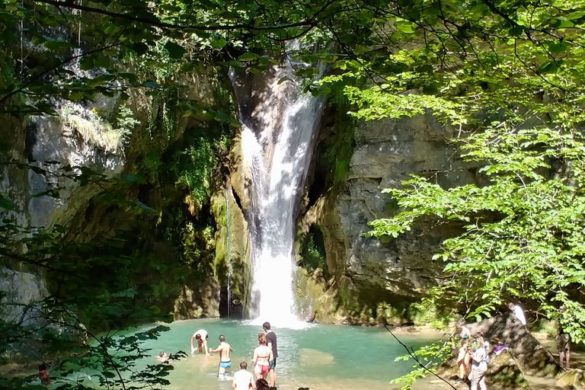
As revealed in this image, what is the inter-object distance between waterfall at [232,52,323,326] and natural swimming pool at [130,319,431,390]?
1.59 meters

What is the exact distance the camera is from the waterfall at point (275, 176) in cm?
1641

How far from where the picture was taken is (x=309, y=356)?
36.7 feet

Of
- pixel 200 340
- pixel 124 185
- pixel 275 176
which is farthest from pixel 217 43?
pixel 275 176

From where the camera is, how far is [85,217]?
13.9m

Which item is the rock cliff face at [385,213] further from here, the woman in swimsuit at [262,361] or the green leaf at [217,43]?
the green leaf at [217,43]

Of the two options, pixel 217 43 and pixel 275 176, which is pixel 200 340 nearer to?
pixel 275 176

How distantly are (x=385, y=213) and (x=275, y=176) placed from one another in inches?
181

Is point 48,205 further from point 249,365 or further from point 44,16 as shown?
point 44,16

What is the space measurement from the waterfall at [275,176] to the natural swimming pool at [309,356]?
159 cm

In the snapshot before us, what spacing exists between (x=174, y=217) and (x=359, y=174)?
6.33 m

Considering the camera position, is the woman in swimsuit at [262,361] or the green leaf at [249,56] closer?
the green leaf at [249,56]

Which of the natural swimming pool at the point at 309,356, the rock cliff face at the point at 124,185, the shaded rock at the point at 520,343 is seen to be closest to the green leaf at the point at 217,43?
the rock cliff face at the point at 124,185

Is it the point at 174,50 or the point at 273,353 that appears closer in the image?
the point at 174,50

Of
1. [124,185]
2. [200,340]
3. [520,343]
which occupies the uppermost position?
[124,185]
